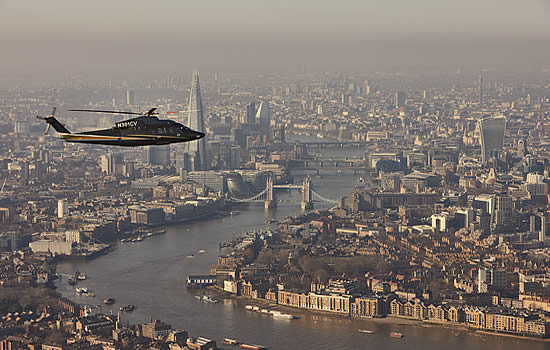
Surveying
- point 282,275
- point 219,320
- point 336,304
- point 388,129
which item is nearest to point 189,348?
point 219,320

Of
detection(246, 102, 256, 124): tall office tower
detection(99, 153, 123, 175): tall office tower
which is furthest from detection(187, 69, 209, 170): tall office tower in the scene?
detection(246, 102, 256, 124): tall office tower

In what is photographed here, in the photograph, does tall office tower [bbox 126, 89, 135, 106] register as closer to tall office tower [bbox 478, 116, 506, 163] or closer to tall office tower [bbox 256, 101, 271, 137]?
tall office tower [bbox 256, 101, 271, 137]

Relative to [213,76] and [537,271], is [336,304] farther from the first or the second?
[213,76]

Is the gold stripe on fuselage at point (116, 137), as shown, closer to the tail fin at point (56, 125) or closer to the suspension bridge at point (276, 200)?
the tail fin at point (56, 125)

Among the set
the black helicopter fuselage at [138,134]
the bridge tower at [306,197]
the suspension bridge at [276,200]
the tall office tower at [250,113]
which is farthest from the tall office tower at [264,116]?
the black helicopter fuselage at [138,134]

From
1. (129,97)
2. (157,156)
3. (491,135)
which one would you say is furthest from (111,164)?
(491,135)

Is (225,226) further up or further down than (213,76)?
further down

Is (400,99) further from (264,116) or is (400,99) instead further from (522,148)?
(522,148)
